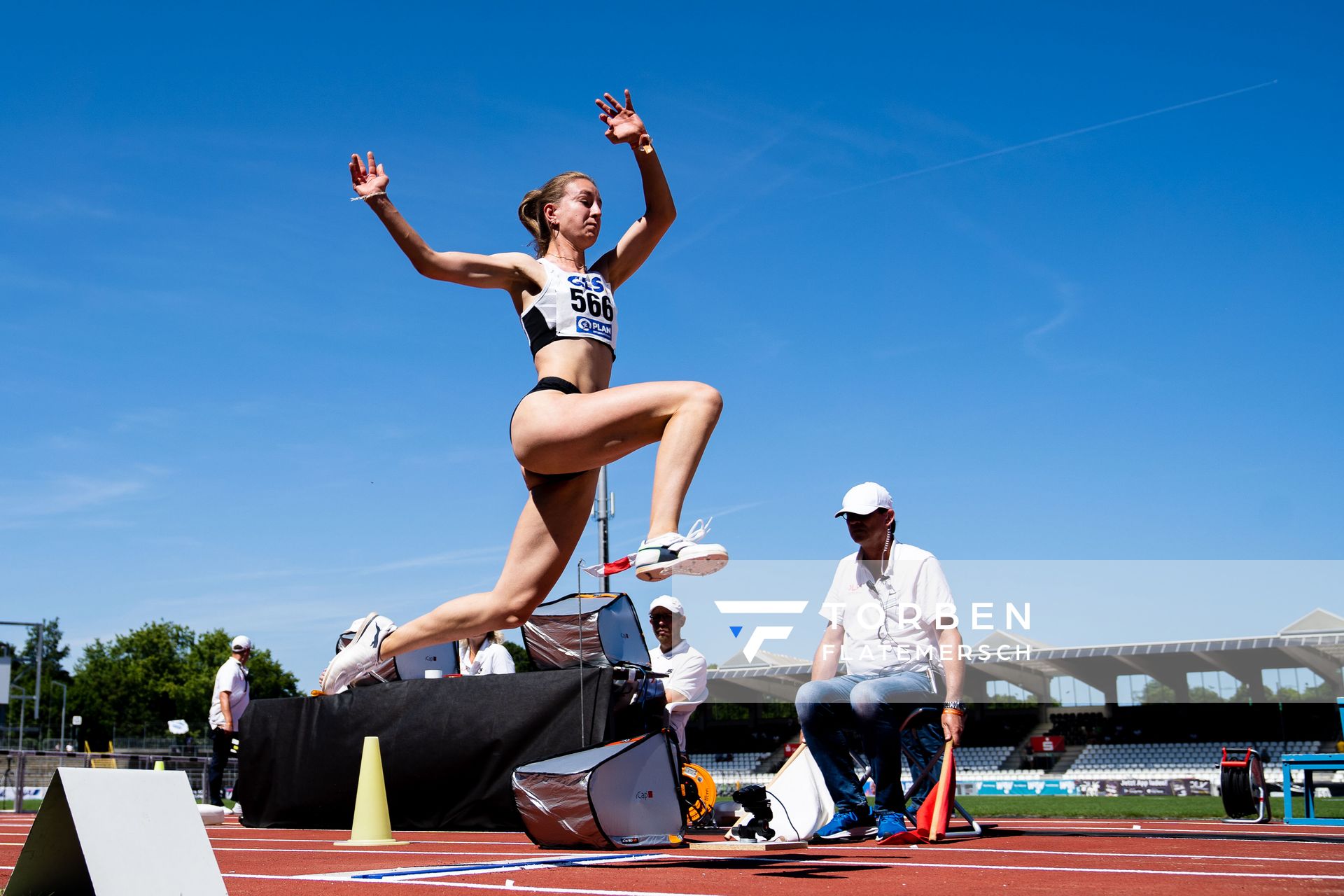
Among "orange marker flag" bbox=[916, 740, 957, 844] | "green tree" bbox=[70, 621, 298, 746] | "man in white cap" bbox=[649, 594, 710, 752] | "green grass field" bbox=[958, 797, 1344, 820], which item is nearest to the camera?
"orange marker flag" bbox=[916, 740, 957, 844]

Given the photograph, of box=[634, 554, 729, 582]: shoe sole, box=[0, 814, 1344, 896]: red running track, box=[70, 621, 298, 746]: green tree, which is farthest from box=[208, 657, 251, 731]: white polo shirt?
box=[70, 621, 298, 746]: green tree

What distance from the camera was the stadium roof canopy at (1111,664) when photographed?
125ft

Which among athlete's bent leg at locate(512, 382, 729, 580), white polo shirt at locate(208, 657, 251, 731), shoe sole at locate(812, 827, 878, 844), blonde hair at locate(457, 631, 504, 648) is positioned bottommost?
shoe sole at locate(812, 827, 878, 844)

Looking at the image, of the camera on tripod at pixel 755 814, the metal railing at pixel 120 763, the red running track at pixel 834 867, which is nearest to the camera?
the red running track at pixel 834 867

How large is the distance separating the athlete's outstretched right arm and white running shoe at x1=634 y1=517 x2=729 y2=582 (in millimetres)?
1327

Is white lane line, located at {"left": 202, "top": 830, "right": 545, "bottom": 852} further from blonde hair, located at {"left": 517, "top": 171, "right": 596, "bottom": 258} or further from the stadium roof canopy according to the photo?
the stadium roof canopy

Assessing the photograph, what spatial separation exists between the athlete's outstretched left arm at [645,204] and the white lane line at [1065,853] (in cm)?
358

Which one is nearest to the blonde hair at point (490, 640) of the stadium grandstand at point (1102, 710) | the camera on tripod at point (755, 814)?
the camera on tripod at point (755, 814)

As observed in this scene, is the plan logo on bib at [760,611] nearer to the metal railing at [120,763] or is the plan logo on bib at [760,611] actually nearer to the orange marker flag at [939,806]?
the orange marker flag at [939,806]

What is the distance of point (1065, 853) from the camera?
6250mm

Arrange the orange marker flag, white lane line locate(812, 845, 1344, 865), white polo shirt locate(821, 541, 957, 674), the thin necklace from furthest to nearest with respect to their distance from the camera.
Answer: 1. white polo shirt locate(821, 541, 957, 674)
2. the orange marker flag
3. white lane line locate(812, 845, 1344, 865)
4. the thin necklace

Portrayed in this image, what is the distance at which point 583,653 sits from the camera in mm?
9734

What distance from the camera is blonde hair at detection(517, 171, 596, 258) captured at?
4906 mm

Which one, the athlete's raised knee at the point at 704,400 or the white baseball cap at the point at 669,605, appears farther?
the white baseball cap at the point at 669,605
